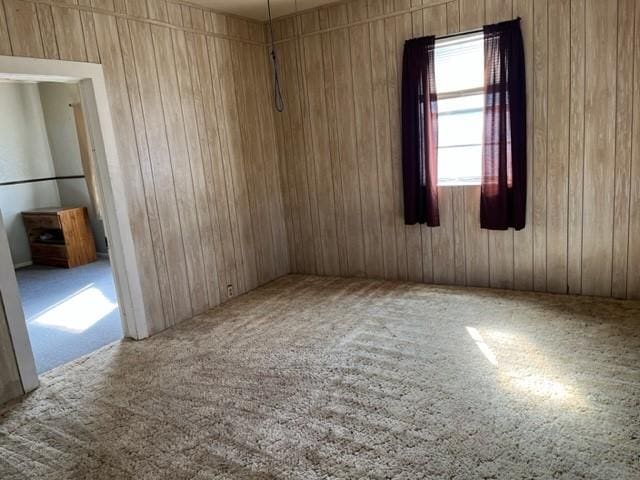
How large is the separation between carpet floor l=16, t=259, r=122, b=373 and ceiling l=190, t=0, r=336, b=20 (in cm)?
288

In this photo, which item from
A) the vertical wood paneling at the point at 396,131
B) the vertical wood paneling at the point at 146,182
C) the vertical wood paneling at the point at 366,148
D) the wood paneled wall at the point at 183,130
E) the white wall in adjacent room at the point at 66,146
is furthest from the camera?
the white wall in adjacent room at the point at 66,146

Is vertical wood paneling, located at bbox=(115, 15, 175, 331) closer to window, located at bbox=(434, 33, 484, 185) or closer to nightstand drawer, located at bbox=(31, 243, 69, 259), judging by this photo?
window, located at bbox=(434, 33, 484, 185)

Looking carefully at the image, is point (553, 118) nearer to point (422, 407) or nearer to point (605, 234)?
point (605, 234)

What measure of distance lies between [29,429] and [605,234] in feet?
13.3

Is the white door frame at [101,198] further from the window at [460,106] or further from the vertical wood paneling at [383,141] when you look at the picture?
the window at [460,106]

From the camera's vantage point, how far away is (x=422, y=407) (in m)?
2.48

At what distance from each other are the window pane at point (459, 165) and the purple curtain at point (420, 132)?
0.07 metres

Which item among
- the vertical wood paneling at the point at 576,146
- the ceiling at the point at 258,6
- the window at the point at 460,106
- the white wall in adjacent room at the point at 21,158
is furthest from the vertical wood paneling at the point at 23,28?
the white wall in adjacent room at the point at 21,158

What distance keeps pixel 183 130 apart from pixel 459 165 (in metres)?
2.37

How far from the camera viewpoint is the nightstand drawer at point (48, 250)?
6504 mm

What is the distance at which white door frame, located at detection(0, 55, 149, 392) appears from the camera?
2.94m

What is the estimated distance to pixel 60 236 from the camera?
670 cm

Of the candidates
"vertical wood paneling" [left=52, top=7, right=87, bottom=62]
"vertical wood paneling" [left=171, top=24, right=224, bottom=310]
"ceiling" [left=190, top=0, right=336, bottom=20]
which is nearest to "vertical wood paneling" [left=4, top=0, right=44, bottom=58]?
"vertical wood paneling" [left=52, top=7, right=87, bottom=62]

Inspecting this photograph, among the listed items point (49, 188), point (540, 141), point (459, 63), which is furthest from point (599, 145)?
point (49, 188)
